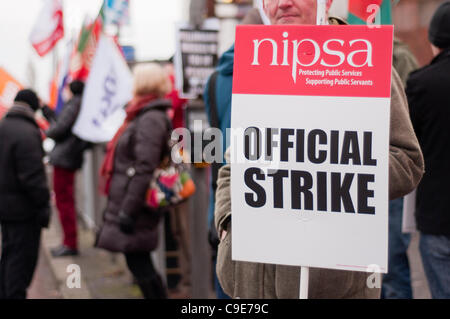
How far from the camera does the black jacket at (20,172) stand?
170 inches

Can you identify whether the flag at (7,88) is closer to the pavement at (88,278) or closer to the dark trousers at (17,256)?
the dark trousers at (17,256)

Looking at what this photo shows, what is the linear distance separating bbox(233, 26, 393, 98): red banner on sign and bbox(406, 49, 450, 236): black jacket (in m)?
1.26

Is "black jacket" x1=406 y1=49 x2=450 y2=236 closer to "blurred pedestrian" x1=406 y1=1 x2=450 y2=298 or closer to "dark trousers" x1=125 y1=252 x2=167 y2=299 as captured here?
"blurred pedestrian" x1=406 y1=1 x2=450 y2=298

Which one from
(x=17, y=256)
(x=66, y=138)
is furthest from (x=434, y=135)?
(x=66, y=138)

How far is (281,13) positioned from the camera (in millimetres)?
2115

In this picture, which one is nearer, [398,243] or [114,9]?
[398,243]

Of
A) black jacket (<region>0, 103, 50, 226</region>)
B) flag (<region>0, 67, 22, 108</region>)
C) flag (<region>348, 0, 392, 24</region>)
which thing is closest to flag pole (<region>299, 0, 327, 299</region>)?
flag (<region>348, 0, 392, 24</region>)

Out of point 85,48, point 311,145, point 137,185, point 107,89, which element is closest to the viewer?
point 311,145

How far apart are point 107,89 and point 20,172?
0.96 m

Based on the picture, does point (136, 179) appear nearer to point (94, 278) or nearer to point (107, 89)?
point (107, 89)

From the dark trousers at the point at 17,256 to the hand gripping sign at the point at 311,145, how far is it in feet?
9.58

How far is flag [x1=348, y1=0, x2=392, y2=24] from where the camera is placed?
2309 mm

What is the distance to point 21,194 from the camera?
438 centimetres
